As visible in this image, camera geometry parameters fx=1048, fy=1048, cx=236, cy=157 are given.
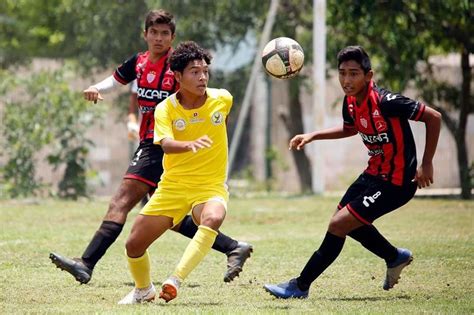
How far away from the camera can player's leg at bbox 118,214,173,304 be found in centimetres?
762

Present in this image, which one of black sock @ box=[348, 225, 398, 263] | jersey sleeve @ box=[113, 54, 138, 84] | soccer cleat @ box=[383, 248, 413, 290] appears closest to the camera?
black sock @ box=[348, 225, 398, 263]

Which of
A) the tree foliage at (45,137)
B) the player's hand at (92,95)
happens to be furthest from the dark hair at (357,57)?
the tree foliage at (45,137)

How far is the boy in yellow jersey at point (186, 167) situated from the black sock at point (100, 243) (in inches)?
34.3

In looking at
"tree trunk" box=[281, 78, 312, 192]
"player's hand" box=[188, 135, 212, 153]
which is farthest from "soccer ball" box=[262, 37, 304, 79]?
"tree trunk" box=[281, 78, 312, 192]

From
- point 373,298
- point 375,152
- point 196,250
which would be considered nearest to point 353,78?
point 375,152

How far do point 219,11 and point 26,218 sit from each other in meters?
8.42

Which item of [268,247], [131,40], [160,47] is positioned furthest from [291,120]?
[160,47]

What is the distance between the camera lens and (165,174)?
7855mm

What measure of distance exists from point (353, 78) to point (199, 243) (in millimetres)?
→ 1748

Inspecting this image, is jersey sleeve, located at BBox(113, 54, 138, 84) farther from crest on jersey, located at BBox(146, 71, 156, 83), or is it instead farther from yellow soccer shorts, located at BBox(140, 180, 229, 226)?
yellow soccer shorts, located at BBox(140, 180, 229, 226)

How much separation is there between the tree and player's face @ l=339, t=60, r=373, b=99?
10.5 m

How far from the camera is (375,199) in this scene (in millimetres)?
7941

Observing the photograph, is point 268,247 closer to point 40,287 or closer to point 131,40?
point 40,287

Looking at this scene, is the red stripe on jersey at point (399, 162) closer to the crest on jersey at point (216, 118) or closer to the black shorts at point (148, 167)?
the crest on jersey at point (216, 118)
